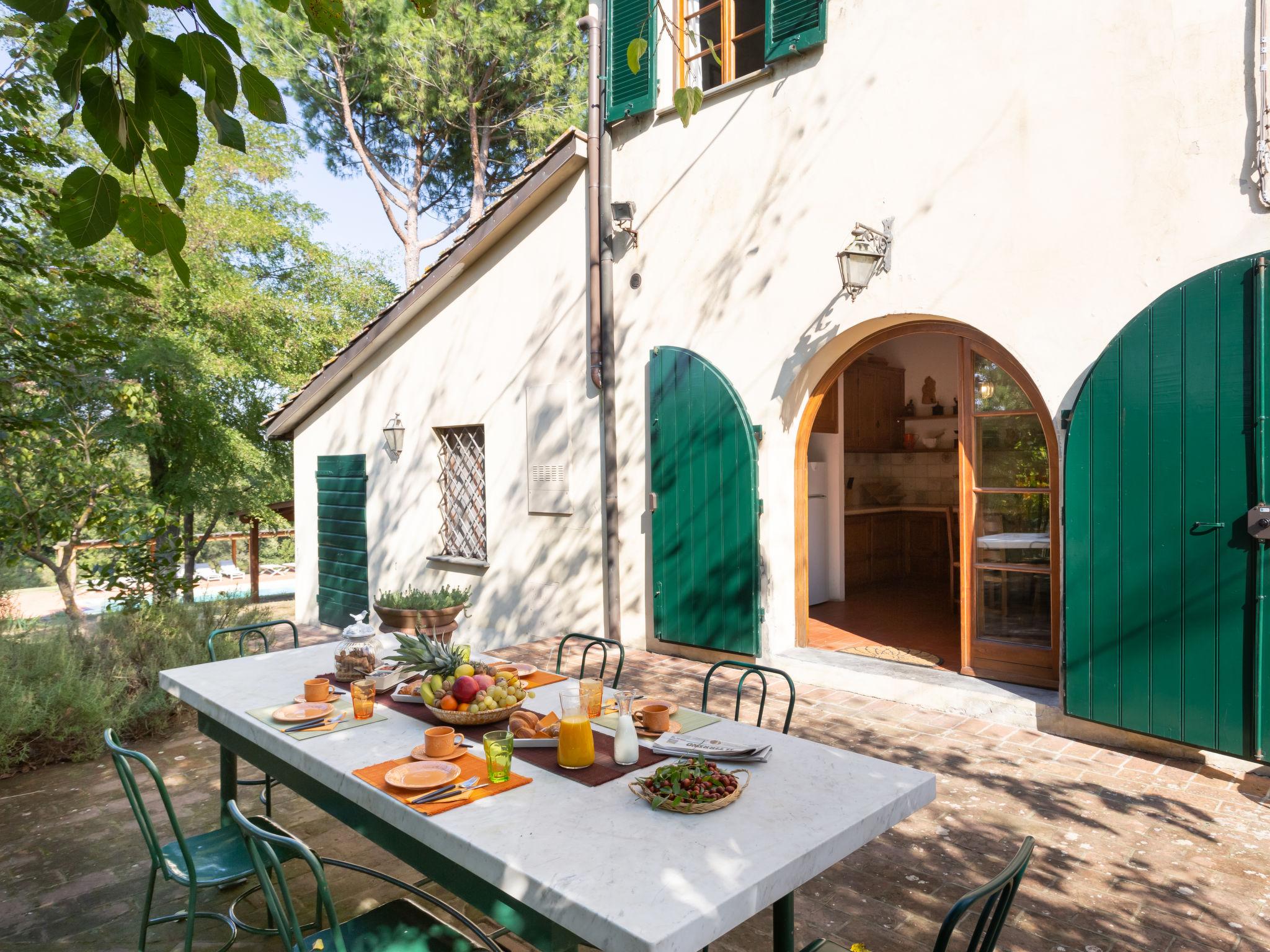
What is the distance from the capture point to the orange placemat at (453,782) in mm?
1873

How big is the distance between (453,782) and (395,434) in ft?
23.1

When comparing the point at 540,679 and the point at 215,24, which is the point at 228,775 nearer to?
the point at 540,679

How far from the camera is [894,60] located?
5.03 m

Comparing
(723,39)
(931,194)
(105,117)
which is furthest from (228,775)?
(723,39)

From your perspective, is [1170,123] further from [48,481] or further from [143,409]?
[143,409]

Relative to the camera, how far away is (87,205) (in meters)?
1.18

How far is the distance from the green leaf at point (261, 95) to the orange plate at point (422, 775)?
1442 mm

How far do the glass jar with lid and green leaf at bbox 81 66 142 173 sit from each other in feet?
6.57

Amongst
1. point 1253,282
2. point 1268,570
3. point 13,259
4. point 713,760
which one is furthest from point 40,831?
point 1253,282

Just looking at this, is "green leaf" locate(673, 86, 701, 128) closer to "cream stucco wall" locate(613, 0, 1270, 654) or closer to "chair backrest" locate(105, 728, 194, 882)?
"chair backrest" locate(105, 728, 194, 882)

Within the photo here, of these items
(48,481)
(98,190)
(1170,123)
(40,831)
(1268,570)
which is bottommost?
(40,831)

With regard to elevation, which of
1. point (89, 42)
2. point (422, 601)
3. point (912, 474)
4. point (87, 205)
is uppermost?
point (89, 42)

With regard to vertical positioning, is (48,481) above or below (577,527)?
above

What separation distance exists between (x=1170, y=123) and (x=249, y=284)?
13.0m
